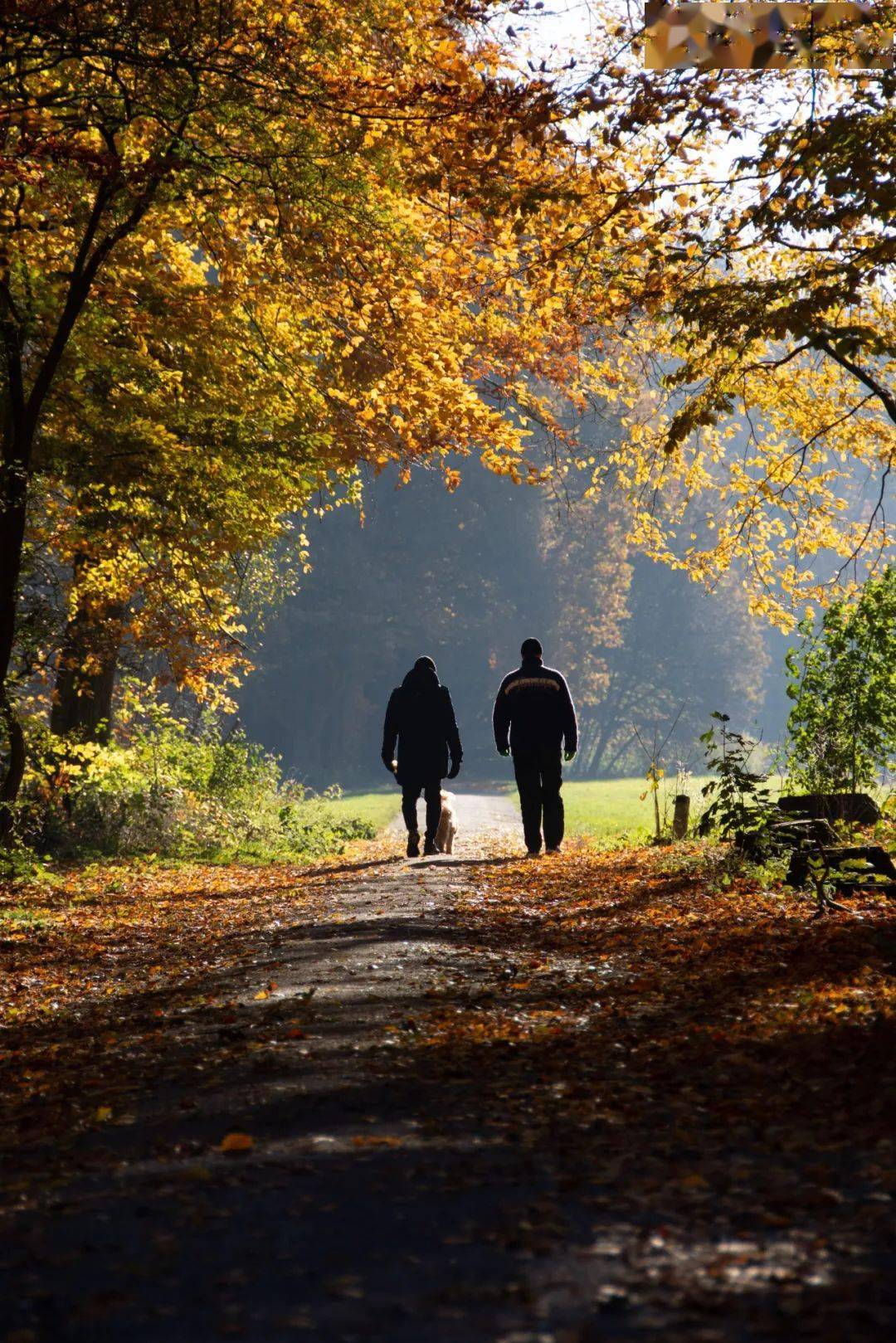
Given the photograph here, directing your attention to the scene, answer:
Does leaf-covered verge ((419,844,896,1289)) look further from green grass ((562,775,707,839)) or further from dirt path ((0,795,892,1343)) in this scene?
green grass ((562,775,707,839))

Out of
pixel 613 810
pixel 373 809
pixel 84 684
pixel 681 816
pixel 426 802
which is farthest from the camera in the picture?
pixel 373 809

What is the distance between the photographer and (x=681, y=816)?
13430 millimetres

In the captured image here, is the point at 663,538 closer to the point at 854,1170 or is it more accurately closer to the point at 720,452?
the point at 720,452

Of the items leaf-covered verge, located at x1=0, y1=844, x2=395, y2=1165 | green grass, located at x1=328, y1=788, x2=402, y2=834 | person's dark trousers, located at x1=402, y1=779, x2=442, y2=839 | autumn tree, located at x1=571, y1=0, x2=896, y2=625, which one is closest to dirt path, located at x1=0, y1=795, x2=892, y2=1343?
leaf-covered verge, located at x1=0, y1=844, x2=395, y2=1165

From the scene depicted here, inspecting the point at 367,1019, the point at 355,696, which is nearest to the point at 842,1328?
the point at 367,1019

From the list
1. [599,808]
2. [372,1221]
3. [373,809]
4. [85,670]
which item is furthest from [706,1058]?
[373,809]

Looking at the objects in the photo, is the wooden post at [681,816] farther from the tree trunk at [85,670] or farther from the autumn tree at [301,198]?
the tree trunk at [85,670]

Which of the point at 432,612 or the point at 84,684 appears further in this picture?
A: the point at 432,612

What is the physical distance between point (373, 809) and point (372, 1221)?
31.3 metres

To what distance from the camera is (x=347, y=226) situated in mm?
10602

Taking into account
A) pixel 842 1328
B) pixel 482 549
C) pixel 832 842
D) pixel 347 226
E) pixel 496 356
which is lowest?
pixel 842 1328

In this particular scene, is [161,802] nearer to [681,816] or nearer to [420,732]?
[420,732]

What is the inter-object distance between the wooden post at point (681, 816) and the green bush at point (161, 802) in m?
6.04

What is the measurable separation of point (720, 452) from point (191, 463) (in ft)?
23.9
